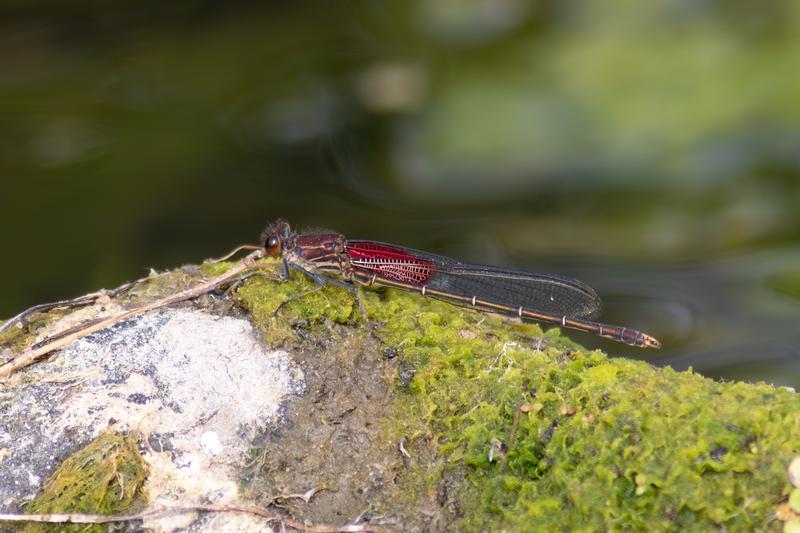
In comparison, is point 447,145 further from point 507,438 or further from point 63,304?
point 507,438

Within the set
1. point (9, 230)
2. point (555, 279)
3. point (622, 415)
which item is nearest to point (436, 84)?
point (555, 279)

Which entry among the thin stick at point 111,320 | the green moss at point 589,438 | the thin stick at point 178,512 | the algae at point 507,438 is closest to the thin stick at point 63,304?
the thin stick at point 111,320

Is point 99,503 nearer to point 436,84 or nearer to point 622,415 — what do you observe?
point 622,415

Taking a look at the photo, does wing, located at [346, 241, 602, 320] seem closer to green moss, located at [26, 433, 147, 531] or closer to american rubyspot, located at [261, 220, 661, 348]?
american rubyspot, located at [261, 220, 661, 348]

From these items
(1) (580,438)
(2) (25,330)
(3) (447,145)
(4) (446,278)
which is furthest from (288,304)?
(3) (447,145)

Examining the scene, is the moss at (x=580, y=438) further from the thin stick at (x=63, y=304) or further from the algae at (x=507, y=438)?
the thin stick at (x=63, y=304)

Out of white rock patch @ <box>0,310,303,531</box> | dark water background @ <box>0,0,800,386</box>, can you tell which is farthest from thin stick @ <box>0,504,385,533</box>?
dark water background @ <box>0,0,800,386</box>
